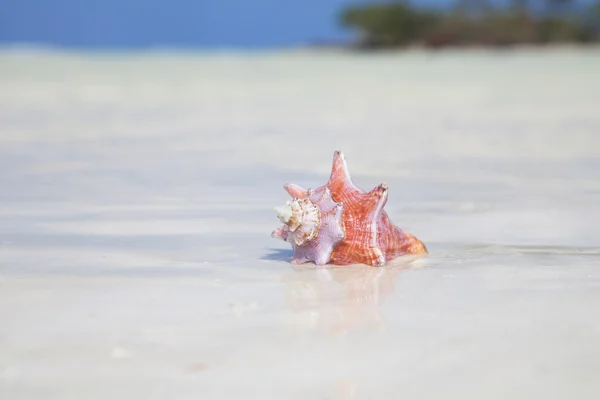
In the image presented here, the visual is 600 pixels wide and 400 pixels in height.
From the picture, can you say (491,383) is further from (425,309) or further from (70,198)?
(70,198)

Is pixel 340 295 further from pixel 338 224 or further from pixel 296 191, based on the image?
pixel 296 191

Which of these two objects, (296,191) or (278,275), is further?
(296,191)

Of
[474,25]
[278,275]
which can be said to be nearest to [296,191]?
[278,275]

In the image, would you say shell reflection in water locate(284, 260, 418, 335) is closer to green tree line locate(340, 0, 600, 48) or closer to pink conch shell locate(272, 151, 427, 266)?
pink conch shell locate(272, 151, 427, 266)

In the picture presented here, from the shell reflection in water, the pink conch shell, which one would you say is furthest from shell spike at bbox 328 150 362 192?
the shell reflection in water

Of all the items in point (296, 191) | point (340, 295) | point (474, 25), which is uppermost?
point (474, 25)

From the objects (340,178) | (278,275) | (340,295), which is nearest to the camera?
(340,295)
